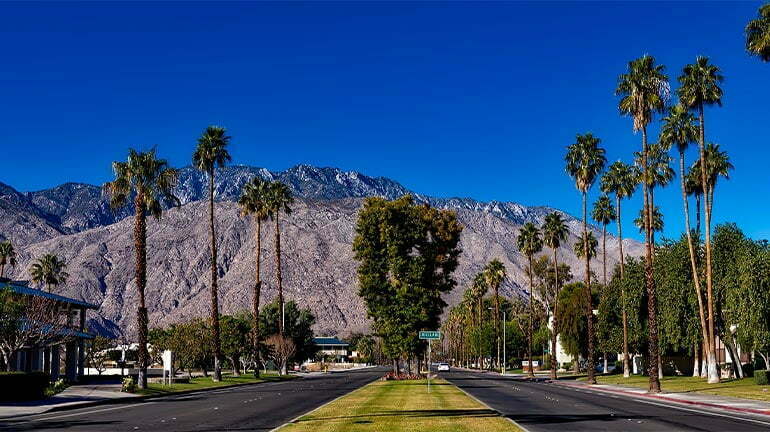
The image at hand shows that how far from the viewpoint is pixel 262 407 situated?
1451 inches

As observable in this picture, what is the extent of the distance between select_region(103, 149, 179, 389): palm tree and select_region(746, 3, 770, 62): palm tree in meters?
36.7

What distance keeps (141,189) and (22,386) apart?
18015mm

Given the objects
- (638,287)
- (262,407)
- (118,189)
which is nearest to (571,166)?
(638,287)

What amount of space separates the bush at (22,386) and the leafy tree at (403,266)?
35728 millimetres

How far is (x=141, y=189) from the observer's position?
183 feet

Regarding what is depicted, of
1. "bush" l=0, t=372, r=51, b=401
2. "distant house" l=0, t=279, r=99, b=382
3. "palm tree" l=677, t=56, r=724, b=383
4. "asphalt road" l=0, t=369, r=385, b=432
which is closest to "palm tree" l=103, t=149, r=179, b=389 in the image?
"distant house" l=0, t=279, r=99, b=382

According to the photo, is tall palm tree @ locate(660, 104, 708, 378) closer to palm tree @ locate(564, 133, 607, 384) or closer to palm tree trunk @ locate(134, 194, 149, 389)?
palm tree @ locate(564, 133, 607, 384)

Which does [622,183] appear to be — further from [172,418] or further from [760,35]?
[172,418]

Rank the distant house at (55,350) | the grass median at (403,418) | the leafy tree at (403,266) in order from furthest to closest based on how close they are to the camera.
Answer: the leafy tree at (403,266)
the distant house at (55,350)
the grass median at (403,418)

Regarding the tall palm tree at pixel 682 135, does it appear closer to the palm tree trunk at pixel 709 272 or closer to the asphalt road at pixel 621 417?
the palm tree trunk at pixel 709 272

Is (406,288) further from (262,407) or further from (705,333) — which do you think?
(262,407)

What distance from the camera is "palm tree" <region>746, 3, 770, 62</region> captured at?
41094 millimetres

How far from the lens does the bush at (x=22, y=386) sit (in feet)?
131

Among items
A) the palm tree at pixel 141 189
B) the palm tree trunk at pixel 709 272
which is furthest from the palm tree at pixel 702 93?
the palm tree at pixel 141 189
